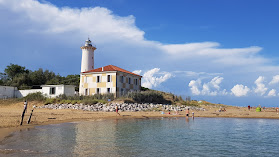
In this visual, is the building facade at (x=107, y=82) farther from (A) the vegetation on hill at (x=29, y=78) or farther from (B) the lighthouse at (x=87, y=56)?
(A) the vegetation on hill at (x=29, y=78)

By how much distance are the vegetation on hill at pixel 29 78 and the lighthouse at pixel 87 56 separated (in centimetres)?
531

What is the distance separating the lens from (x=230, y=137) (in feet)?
48.2

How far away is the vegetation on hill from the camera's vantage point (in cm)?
4722

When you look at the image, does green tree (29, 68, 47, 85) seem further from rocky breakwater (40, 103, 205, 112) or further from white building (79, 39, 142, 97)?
rocky breakwater (40, 103, 205, 112)

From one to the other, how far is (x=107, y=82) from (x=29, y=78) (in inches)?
823

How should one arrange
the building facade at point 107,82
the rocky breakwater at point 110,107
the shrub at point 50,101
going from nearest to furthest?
the rocky breakwater at point 110,107 < the shrub at point 50,101 < the building facade at point 107,82

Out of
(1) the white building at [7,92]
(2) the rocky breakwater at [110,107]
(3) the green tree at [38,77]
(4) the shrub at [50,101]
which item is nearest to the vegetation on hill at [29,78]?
(3) the green tree at [38,77]

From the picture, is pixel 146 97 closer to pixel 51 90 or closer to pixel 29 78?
pixel 51 90

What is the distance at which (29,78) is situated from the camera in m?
49.0

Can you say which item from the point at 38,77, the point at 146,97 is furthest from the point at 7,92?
the point at 146,97

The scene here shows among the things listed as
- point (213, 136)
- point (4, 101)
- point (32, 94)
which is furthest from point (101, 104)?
point (213, 136)

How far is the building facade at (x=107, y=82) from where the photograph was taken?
37.8 metres

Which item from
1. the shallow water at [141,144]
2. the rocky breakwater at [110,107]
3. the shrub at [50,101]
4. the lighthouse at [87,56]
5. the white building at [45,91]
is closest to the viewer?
the shallow water at [141,144]

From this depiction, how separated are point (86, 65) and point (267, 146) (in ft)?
126
